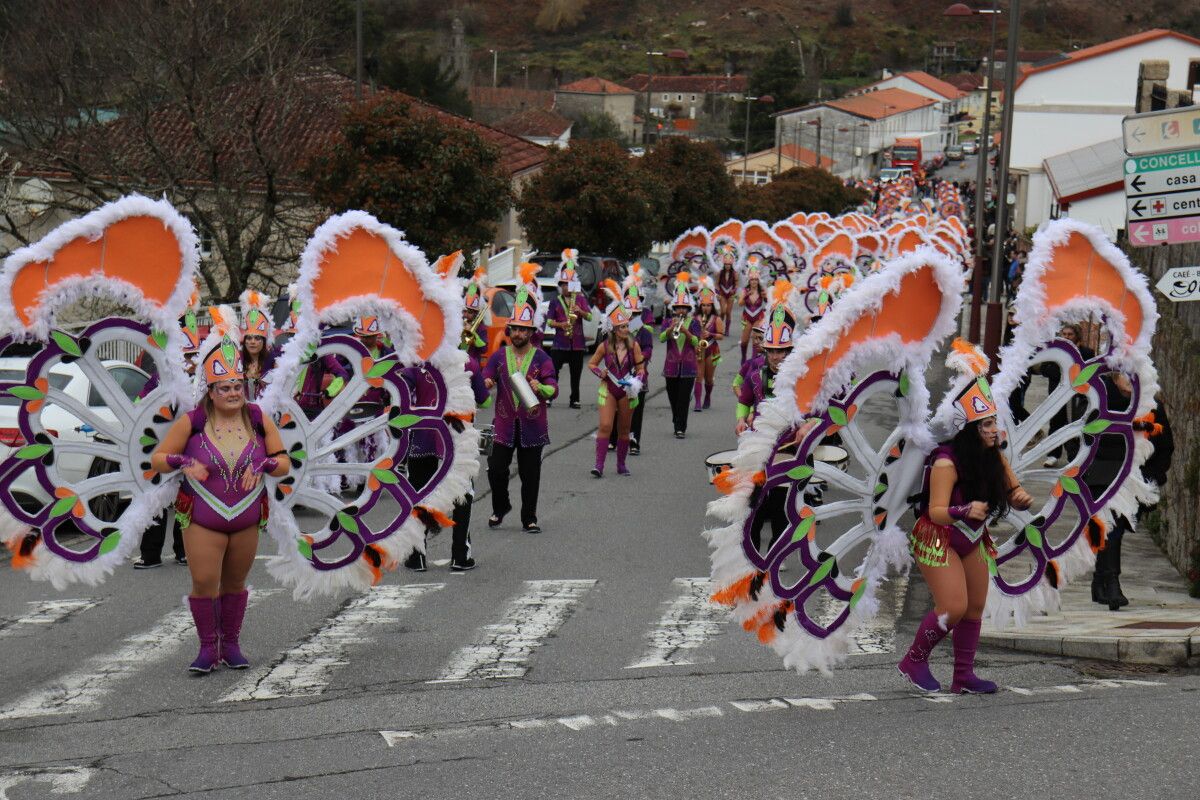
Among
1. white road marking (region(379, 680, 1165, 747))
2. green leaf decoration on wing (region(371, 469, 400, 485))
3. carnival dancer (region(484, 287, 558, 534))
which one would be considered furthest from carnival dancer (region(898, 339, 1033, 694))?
carnival dancer (region(484, 287, 558, 534))

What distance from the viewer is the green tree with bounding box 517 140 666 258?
37594 mm

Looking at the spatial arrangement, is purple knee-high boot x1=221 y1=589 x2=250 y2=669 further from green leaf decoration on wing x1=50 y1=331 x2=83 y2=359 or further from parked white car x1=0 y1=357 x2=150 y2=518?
parked white car x1=0 y1=357 x2=150 y2=518

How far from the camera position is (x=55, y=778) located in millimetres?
6785

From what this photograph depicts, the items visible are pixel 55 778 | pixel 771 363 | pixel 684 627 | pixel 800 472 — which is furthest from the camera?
pixel 771 363

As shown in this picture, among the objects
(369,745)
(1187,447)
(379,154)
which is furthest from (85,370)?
(379,154)

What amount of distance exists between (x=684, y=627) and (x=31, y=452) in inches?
160

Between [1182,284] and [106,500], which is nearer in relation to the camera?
[1182,284]

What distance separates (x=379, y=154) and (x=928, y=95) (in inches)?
5113

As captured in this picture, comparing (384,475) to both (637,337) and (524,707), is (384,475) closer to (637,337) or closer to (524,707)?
(524,707)

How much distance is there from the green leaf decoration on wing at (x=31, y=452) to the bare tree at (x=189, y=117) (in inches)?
656

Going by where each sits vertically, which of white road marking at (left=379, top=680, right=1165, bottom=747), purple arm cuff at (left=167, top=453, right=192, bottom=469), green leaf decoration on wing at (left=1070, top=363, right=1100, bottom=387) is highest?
green leaf decoration on wing at (left=1070, top=363, right=1100, bottom=387)

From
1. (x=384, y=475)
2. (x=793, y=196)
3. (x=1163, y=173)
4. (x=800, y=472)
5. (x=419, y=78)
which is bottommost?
(x=384, y=475)

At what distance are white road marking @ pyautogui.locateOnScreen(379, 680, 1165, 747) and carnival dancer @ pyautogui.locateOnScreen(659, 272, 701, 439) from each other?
10485 mm

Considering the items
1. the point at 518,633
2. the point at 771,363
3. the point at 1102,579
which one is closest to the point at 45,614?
the point at 518,633
